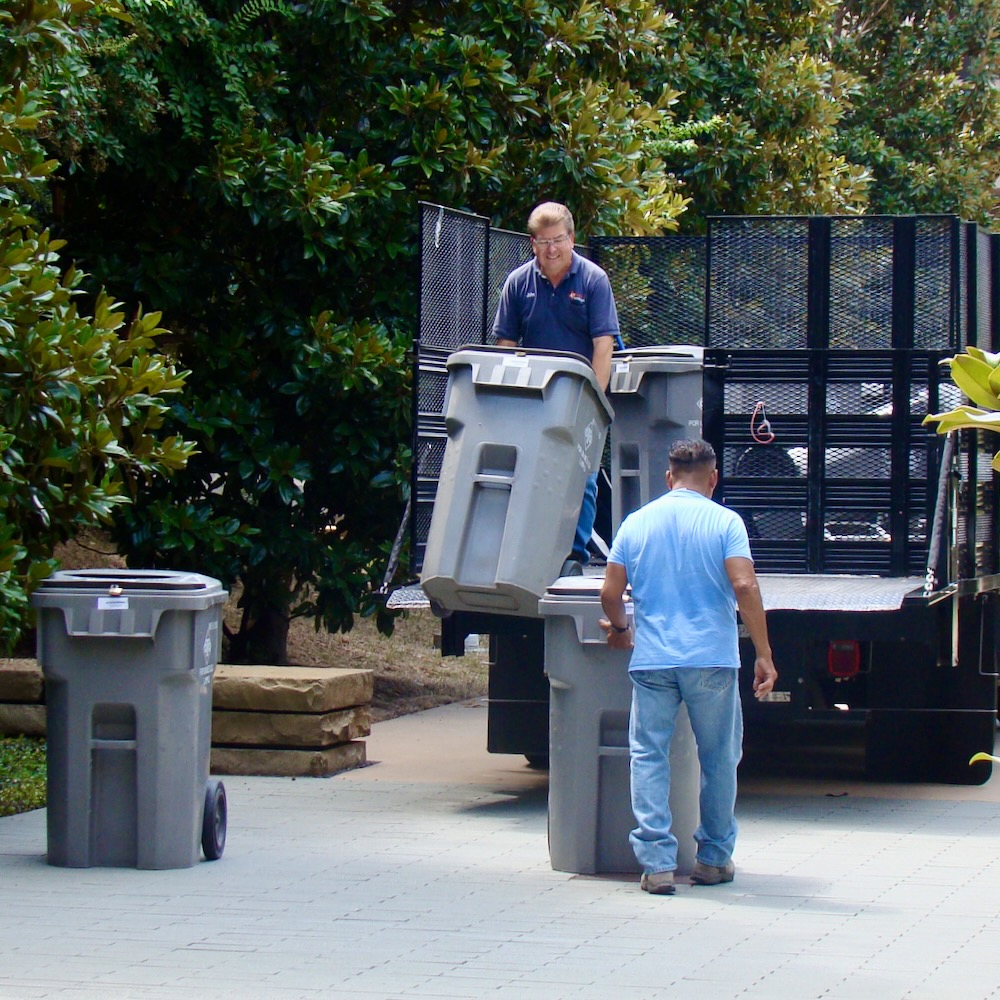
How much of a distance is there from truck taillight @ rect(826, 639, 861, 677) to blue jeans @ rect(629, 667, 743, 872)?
Answer: 6.50 ft

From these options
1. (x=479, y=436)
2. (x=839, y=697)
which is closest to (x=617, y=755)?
(x=479, y=436)

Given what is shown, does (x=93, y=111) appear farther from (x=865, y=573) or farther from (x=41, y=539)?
(x=865, y=573)

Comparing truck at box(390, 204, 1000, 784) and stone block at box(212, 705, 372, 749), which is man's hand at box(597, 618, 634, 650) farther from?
stone block at box(212, 705, 372, 749)

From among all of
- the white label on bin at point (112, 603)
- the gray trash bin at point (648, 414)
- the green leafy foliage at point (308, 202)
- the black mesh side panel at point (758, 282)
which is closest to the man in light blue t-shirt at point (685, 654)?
the white label on bin at point (112, 603)

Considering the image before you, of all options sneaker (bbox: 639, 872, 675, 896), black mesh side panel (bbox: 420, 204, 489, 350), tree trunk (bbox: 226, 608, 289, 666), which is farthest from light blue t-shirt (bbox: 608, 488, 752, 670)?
tree trunk (bbox: 226, 608, 289, 666)

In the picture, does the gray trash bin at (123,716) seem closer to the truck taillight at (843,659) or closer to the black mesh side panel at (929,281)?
the truck taillight at (843,659)

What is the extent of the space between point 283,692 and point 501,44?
4.57 m

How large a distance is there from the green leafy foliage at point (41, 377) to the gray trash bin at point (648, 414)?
228 centimetres

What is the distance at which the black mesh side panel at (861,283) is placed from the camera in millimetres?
9289

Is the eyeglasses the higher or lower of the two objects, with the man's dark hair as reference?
higher

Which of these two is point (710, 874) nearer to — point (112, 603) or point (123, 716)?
point (123, 716)

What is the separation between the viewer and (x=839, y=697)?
8.71 meters

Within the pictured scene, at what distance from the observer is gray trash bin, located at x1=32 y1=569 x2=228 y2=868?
22.4 feet

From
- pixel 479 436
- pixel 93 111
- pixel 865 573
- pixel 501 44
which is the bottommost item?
pixel 865 573
